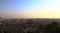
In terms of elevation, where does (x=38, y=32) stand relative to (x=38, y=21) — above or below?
below

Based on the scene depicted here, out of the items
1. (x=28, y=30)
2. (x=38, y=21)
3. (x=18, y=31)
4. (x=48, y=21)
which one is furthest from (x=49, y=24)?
(x=18, y=31)

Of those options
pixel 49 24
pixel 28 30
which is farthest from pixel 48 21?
pixel 28 30

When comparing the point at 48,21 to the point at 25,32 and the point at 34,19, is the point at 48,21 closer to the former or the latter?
the point at 34,19

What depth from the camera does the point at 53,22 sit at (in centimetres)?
323

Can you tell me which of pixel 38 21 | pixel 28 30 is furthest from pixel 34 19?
pixel 28 30

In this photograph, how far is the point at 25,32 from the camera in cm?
316

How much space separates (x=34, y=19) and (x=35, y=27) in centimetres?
22

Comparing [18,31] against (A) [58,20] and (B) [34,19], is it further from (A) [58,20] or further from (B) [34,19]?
(A) [58,20]

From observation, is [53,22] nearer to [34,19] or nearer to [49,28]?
[49,28]

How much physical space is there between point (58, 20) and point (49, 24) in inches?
9.6

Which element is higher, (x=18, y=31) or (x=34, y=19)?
(x=34, y=19)

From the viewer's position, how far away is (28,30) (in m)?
3.16

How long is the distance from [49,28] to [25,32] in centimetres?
59

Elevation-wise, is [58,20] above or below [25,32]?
above
